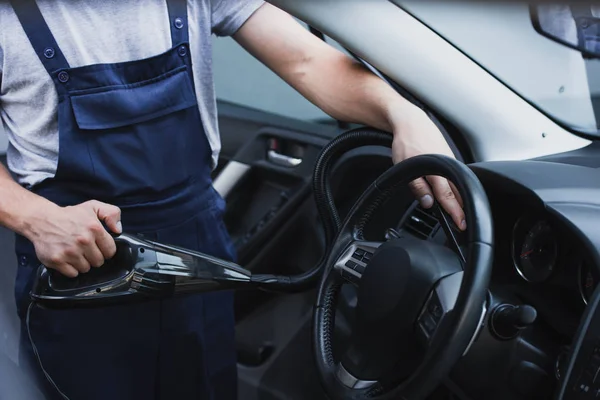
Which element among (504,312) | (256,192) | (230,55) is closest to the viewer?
(504,312)

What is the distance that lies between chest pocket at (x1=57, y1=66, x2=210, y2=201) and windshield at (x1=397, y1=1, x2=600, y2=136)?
434 mm

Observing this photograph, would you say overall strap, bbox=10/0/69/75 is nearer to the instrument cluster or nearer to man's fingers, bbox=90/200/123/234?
man's fingers, bbox=90/200/123/234

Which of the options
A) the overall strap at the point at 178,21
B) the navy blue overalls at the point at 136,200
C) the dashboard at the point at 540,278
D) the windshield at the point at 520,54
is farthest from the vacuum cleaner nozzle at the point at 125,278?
the windshield at the point at 520,54

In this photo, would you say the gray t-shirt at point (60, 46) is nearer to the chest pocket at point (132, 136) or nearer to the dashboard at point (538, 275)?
the chest pocket at point (132, 136)

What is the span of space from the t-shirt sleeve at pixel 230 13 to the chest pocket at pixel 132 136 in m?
0.15

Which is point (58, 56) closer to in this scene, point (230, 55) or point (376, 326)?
point (376, 326)

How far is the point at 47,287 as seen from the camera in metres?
1.42

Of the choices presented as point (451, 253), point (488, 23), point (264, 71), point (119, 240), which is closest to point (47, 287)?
point (119, 240)

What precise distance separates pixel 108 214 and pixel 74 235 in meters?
0.06

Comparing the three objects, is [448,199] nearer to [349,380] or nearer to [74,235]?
[349,380]

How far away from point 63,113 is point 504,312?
0.78 meters

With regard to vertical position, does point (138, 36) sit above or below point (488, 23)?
below

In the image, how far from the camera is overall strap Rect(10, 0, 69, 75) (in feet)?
4.52

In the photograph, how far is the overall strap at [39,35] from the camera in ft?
4.52
